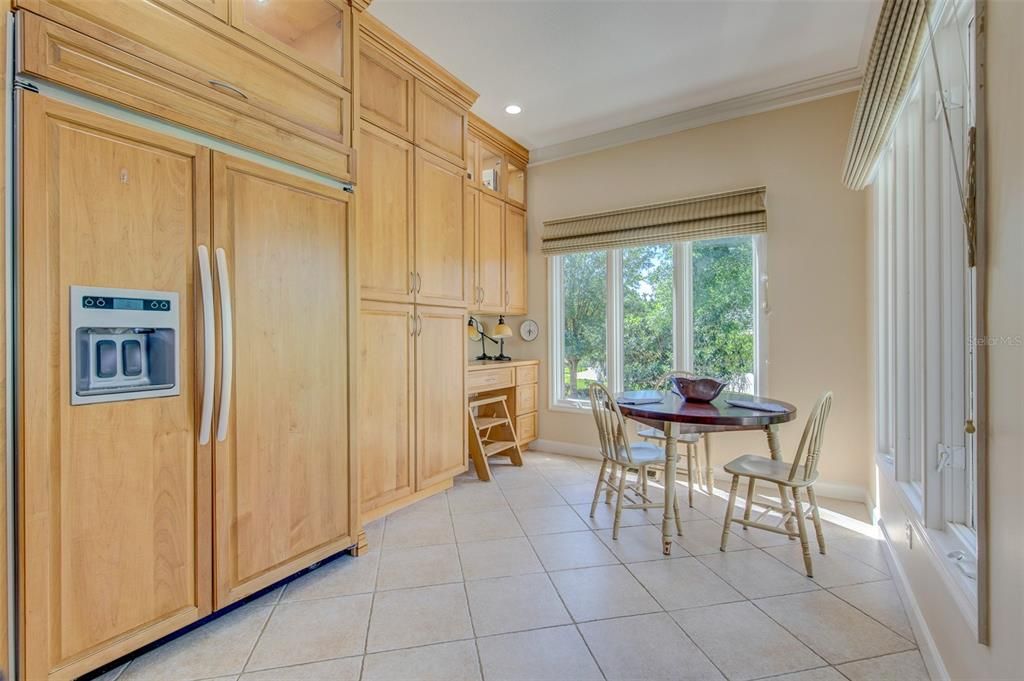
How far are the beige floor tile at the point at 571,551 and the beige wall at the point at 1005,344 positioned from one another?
1.44m

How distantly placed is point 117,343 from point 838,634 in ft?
9.25

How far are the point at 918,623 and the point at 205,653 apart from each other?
2.67m

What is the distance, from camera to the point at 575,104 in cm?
357

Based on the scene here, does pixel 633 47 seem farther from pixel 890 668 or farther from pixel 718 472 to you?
pixel 890 668

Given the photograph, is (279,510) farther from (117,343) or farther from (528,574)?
(528,574)

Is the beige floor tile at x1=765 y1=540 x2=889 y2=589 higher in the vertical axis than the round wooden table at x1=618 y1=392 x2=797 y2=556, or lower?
lower

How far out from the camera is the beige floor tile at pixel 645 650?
1.53m

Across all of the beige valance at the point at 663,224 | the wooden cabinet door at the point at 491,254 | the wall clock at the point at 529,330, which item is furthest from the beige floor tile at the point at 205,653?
the beige valance at the point at 663,224

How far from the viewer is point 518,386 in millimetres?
4273

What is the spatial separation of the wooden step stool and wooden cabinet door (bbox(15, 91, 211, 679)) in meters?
2.13

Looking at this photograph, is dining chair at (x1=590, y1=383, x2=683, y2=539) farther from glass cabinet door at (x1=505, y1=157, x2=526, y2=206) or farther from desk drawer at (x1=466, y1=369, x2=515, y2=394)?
glass cabinet door at (x1=505, y1=157, x2=526, y2=206)

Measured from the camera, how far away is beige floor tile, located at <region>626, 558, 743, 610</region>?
1.95 metres

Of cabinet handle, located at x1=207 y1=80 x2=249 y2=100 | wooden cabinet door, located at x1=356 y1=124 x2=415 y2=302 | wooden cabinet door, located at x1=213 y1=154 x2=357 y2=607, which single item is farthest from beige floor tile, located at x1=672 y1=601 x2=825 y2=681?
cabinet handle, located at x1=207 y1=80 x2=249 y2=100

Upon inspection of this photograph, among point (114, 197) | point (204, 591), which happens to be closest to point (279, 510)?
point (204, 591)
